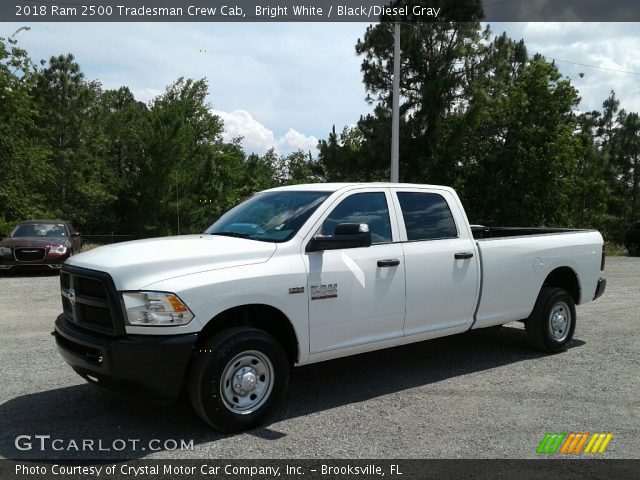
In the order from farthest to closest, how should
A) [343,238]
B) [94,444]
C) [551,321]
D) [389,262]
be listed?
[551,321] → [389,262] → [343,238] → [94,444]

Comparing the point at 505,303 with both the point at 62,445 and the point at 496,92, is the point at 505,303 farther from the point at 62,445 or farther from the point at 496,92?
the point at 496,92

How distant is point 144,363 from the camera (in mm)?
4051

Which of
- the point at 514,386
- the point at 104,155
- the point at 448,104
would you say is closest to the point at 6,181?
the point at 104,155

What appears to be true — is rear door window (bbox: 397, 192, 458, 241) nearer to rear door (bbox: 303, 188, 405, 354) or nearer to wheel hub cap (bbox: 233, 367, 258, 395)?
rear door (bbox: 303, 188, 405, 354)

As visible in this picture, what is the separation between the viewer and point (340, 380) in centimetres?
588

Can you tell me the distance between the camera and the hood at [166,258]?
13.8ft

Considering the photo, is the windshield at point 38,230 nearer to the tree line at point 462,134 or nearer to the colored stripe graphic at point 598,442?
the tree line at point 462,134

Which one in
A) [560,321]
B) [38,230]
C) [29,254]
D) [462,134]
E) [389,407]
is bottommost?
[389,407]

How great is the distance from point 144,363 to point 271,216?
1.84 m

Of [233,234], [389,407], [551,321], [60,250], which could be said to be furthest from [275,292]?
[60,250]

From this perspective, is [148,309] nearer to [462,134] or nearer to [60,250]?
[60,250]

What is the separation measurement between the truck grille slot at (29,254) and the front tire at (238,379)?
476 inches

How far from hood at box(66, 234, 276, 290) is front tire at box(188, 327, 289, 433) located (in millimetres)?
539

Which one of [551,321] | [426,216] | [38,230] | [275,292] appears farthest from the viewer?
[38,230]
